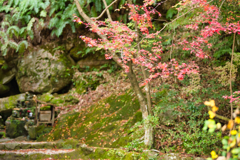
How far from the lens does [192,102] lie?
492 cm

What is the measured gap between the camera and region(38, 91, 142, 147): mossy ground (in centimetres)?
614

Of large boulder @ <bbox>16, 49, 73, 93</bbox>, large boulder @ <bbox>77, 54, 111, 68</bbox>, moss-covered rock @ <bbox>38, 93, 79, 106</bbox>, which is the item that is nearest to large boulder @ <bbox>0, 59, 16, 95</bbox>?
large boulder @ <bbox>16, 49, 73, 93</bbox>

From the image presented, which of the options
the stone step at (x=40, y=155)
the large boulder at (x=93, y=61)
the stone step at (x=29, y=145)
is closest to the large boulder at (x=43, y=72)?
the large boulder at (x=93, y=61)

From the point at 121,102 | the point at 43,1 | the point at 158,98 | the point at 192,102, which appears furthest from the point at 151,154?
the point at 43,1

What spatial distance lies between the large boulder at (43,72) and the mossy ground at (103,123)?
3260mm

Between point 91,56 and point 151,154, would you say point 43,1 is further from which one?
point 151,154

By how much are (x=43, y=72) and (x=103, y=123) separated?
705 centimetres

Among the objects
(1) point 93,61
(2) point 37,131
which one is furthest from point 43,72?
(2) point 37,131

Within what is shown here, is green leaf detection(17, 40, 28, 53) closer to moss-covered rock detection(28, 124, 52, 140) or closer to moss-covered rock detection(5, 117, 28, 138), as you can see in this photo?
moss-covered rock detection(5, 117, 28, 138)

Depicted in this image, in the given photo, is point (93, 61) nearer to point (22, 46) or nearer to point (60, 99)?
point (60, 99)

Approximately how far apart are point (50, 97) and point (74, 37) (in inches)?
169

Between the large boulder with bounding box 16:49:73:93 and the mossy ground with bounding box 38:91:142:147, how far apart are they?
3260 mm

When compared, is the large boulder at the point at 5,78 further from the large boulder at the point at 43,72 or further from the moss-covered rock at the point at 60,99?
the moss-covered rock at the point at 60,99

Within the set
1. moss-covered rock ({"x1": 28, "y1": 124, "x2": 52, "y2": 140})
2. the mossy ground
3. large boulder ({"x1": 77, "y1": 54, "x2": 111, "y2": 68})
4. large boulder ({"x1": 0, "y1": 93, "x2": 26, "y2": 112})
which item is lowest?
moss-covered rock ({"x1": 28, "y1": 124, "x2": 52, "y2": 140})
